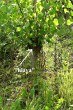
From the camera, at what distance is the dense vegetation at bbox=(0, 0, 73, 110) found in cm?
347

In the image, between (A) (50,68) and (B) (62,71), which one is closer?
(B) (62,71)

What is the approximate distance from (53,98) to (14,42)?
1031 mm

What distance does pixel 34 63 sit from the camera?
3.98 metres

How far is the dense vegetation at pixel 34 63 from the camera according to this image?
11.4ft

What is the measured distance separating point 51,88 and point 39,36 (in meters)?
0.71

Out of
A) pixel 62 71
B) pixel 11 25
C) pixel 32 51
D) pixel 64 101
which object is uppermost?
pixel 11 25

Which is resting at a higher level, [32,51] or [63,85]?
[32,51]

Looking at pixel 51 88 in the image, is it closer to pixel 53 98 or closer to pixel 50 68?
pixel 53 98

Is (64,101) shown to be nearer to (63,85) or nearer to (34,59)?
(63,85)

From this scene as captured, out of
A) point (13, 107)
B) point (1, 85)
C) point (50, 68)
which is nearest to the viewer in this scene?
point (13, 107)

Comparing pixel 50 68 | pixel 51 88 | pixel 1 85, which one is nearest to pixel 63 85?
pixel 51 88

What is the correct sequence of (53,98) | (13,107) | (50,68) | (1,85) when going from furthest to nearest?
(50,68), (1,85), (53,98), (13,107)

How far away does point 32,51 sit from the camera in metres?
3.99

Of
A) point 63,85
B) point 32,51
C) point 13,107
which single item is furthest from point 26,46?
point 13,107
